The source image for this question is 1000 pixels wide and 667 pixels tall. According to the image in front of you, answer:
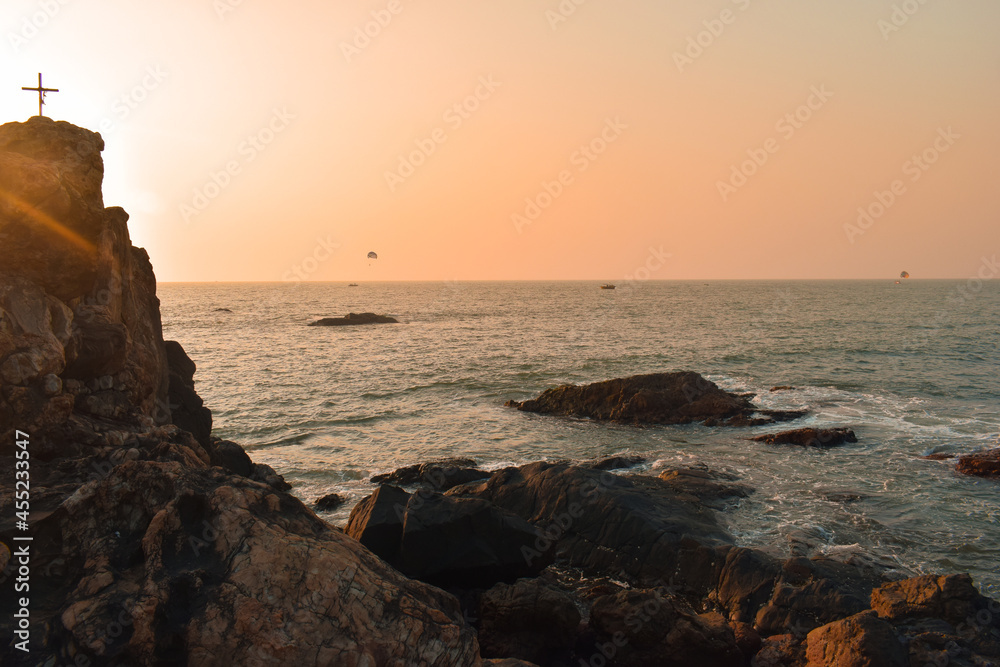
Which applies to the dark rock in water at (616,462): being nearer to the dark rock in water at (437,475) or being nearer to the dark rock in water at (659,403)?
the dark rock in water at (437,475)

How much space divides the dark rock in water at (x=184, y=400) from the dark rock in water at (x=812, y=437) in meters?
19.3

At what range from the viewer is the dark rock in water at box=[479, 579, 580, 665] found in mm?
9789

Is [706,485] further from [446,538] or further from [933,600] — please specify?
[446,538]

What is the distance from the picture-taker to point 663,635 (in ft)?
31.7

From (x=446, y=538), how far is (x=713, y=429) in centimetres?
1713

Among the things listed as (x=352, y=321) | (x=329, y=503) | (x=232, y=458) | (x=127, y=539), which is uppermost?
(x=127, y=539)

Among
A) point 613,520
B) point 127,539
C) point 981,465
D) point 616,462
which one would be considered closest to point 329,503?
point 613,520

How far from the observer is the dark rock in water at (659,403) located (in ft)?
87.5

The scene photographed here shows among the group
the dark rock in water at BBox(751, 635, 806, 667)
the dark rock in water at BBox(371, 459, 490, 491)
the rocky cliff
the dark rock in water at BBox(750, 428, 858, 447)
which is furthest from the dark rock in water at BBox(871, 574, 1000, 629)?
the dark rock in water at BBox(750, 428, 858, 447)

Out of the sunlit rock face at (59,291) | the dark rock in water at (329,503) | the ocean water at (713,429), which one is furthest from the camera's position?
the dark rock in water at (329,503)

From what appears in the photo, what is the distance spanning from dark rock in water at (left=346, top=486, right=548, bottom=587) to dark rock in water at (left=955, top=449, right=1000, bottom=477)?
1555 cm

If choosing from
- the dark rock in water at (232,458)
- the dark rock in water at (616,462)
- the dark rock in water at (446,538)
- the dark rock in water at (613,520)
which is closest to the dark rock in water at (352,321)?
the dark rock in water at (616,462)

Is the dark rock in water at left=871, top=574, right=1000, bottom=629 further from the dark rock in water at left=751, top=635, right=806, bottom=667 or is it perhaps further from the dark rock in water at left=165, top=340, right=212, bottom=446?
the dark rock in water at left=165, top=340, right=212, bottom=446

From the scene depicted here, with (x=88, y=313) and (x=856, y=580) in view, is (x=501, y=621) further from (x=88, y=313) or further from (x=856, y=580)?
(x=88, y=313)
